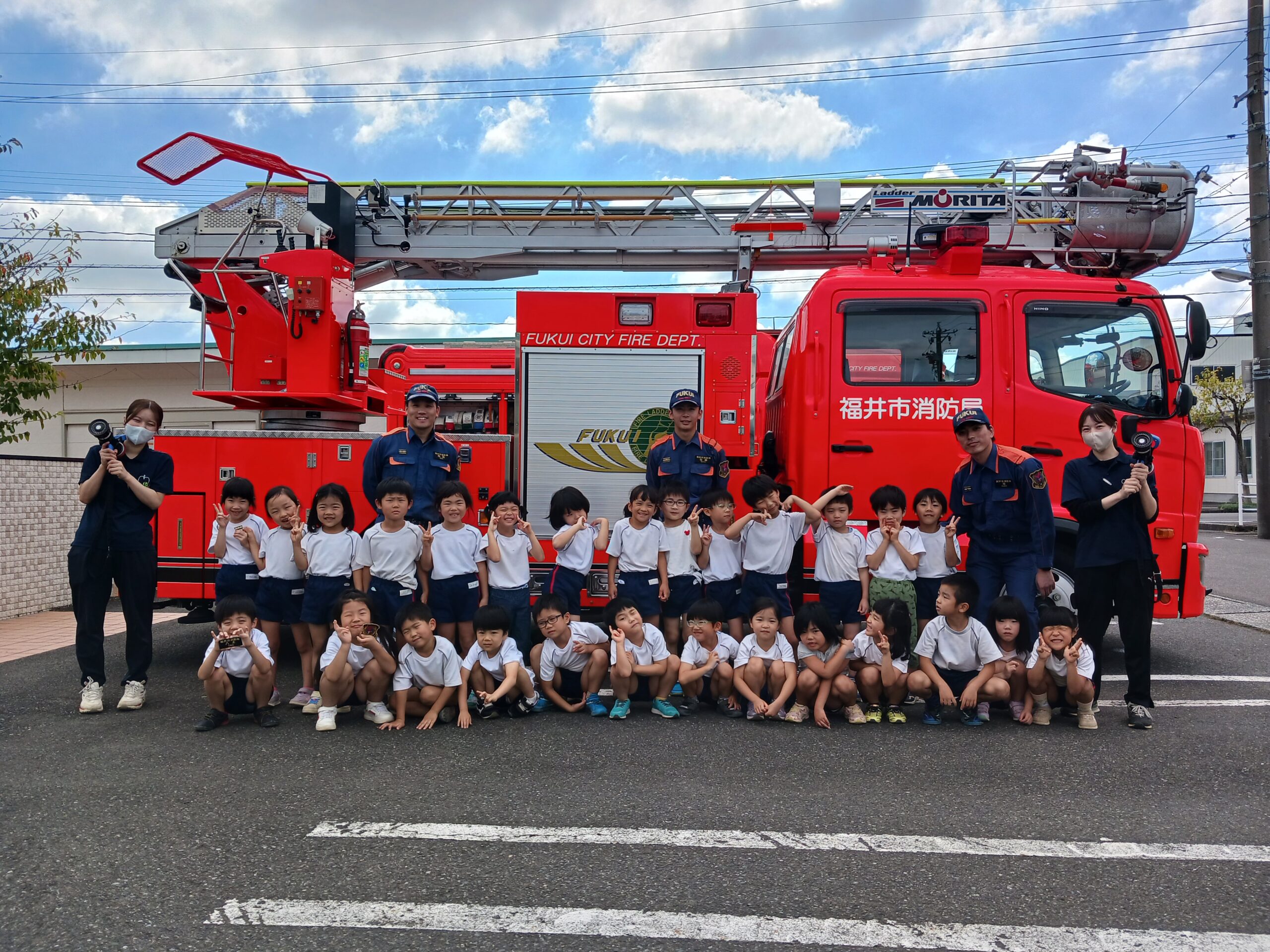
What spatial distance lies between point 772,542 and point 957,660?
4.23ft

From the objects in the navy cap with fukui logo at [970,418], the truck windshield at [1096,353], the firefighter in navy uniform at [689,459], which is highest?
the truck windshield at [1096,353]

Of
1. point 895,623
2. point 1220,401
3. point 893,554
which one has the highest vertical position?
point 1220,401

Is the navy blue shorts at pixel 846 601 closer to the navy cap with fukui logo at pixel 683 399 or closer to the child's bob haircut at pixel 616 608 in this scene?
the child's bob haircut at pixel 616 608

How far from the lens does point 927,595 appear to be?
5.53 m

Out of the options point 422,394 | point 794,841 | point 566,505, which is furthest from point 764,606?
point 422,394

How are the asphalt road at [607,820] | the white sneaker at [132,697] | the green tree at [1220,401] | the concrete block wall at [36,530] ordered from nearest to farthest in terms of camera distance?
the asphalt road at [607,820], the white sneaker at [132,697], the concrete block wall at [36,530], the green tree at [1220,401]

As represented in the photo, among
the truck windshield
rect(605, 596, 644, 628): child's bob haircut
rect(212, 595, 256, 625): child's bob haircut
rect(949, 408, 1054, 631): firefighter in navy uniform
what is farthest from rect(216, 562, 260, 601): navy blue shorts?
the truck windshield

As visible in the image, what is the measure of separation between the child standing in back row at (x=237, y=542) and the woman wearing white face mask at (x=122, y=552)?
385 mm

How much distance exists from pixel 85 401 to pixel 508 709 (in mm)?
17784

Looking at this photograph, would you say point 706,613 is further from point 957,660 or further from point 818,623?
point 957,660

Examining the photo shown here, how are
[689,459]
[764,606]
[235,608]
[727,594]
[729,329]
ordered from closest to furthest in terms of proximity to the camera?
[235,608] < [764,606] < [727,594] < [689,459] < [729,329]

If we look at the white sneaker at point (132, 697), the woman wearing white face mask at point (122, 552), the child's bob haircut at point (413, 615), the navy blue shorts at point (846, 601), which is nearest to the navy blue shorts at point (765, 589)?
the navy blue shorts at point (846, 601)

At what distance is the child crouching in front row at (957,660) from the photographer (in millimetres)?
4957

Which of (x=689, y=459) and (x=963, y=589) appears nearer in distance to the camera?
(x=963, y=589)
